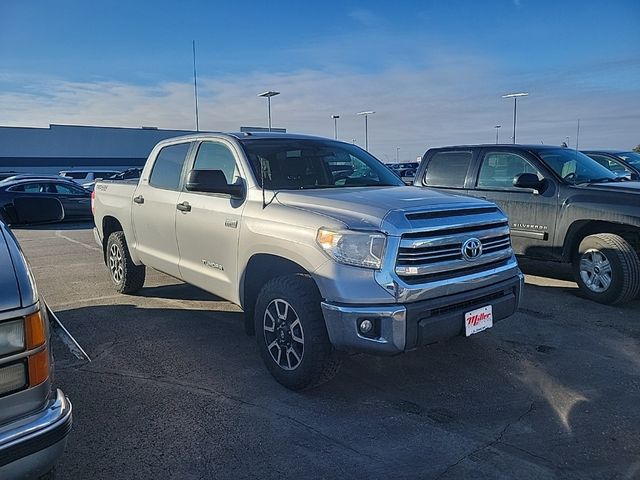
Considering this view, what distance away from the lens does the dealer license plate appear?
3639 mm

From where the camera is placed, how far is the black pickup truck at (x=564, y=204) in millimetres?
5914

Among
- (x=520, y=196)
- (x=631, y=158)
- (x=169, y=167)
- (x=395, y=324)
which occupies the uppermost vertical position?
(x=631, y=158)

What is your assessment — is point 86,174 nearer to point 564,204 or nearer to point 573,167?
point 573,167


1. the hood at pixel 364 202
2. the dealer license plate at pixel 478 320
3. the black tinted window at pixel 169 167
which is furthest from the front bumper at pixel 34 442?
the black tinted window at pixel 169 167

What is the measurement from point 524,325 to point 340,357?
2509 millimetres

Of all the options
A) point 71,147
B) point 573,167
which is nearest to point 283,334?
point 573,167

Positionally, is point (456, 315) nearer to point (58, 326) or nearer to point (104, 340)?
point (58, 326)

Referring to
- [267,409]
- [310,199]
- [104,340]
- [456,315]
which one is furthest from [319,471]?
[104,340]

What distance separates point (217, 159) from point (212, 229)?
0.72 metres

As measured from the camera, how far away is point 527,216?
6832 mm

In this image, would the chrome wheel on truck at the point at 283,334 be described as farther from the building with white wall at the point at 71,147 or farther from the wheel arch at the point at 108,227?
the building with white wall at the point at 71,147

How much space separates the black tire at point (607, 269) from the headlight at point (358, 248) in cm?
384

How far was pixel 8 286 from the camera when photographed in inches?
80.0

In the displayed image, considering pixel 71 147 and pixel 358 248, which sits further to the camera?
pixel 71 147
